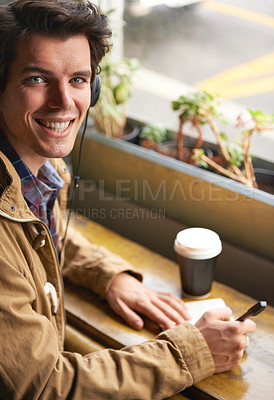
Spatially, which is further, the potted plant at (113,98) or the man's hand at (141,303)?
the potted plant at (113,98)

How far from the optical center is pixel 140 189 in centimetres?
199

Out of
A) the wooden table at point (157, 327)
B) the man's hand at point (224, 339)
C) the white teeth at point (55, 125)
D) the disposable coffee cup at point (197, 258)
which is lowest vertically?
the wooden table at point (157, 327)

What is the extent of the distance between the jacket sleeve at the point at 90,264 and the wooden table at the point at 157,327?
0.15 feet

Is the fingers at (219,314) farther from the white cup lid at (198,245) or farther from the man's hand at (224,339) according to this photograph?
the white cup lid at (198,245)

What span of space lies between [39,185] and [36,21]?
0.42 metres

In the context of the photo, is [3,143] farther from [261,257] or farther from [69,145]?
[261,257]

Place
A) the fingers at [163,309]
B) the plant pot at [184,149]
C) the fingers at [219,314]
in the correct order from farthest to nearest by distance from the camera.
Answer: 1. the plant pot at [184,149]
2. the fingers at [163,309]
3. the fingers at [219,314]

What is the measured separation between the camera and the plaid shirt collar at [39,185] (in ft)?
4.38

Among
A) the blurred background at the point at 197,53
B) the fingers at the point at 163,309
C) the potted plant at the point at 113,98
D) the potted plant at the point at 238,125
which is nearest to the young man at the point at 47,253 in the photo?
the fingers at the point at 163,309

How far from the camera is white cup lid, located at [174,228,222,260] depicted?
1.48 metres

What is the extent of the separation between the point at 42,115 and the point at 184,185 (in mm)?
704

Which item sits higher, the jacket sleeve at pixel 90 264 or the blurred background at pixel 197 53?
the blurred background at pixel 197 53

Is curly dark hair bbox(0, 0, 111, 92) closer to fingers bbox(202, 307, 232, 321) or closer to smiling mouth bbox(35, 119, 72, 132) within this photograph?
smiling mouth bbox(35, 119, 72, 132)

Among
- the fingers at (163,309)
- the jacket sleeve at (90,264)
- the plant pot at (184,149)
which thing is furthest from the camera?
the plant pot at (184,149)
